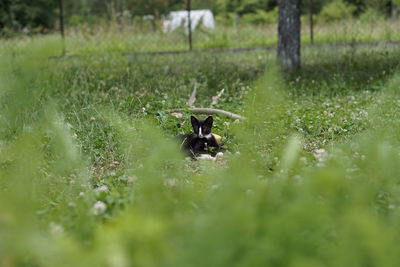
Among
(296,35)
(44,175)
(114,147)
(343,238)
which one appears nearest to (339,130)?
(114,147)

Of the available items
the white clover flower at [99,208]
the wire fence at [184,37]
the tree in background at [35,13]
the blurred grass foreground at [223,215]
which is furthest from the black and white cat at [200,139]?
the tree in background at [35,13]

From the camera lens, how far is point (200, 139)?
15.7 feet

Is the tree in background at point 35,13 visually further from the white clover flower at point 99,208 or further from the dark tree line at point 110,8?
the white clover flower at point 99,208

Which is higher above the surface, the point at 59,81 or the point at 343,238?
the point at 343,238

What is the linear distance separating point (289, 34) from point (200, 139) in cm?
521

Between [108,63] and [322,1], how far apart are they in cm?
2058

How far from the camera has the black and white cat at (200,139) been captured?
4.75 metres

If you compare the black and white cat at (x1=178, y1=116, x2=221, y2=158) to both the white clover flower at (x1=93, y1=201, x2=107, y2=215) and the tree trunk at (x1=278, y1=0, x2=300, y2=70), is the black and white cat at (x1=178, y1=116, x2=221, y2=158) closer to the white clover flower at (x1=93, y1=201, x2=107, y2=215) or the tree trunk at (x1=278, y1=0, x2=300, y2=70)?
the white clover flower at (x1=93, y1=201, x2=107, y2=215)

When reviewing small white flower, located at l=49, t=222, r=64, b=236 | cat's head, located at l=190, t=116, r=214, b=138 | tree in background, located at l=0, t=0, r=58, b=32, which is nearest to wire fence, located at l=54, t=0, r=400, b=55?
tree in background, located at l=0, t=0, r=58, b=32

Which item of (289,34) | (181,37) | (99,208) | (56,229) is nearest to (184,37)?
(181,37)

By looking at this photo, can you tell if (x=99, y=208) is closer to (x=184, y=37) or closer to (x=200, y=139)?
(x=200, y=139)

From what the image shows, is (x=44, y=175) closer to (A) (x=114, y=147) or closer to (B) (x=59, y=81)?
(A) (x=114, y=147)

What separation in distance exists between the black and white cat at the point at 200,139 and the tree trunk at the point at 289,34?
4.86m

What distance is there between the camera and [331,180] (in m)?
1.62
